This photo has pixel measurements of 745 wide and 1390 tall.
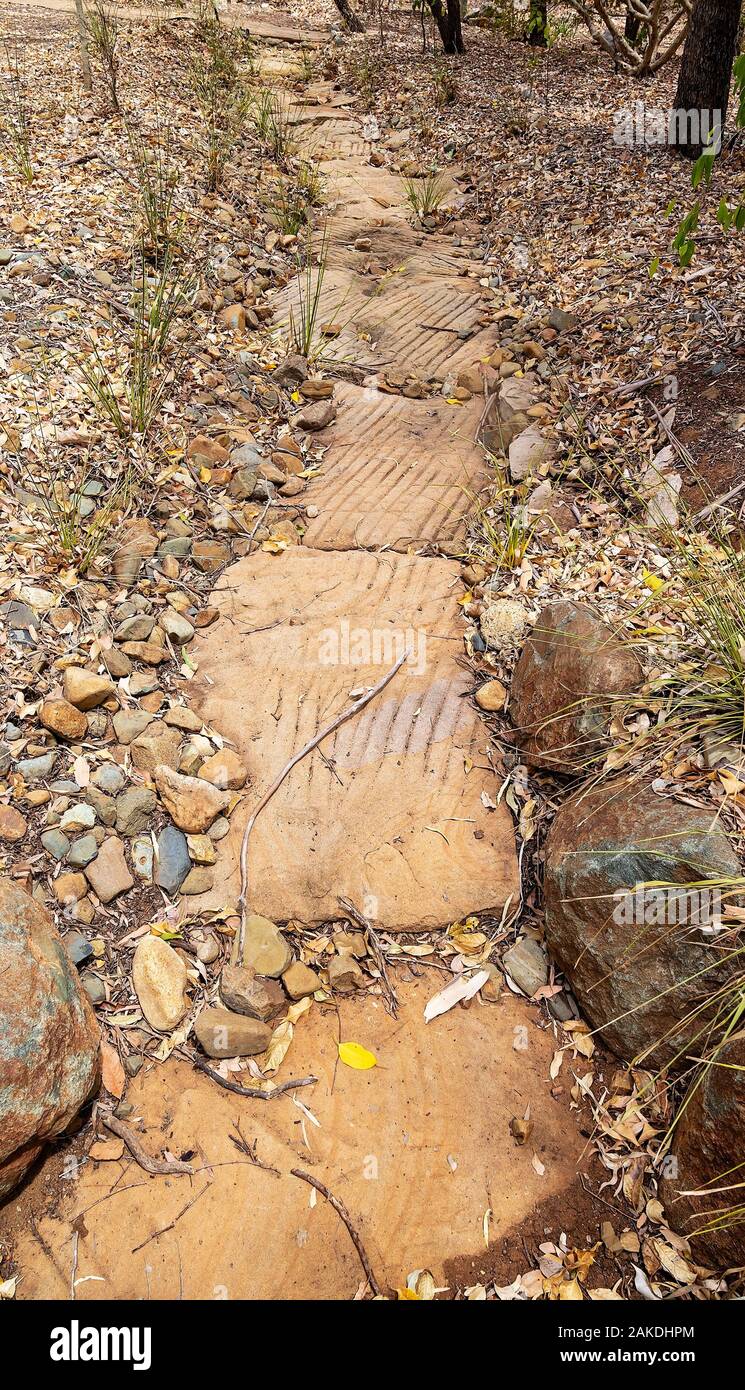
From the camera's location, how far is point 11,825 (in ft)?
8.23

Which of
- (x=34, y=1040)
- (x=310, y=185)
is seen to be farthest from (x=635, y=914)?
(x=310, y=185)

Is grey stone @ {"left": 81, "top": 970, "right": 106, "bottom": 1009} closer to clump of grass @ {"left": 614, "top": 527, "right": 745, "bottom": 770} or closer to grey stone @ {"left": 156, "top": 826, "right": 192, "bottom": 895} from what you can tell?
grey stone @ {"left": 156, "top": 826, "right": 192, "bottom": 895}

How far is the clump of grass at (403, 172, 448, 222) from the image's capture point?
620 cm

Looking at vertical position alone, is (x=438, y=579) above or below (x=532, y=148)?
below

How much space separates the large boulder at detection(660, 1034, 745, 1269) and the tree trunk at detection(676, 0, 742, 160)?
5.49 metres

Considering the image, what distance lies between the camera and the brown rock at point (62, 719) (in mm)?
2705

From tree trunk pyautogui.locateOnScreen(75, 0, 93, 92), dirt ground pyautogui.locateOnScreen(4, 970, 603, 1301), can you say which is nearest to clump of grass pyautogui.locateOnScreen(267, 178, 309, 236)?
tree trunk pyautogui.locateOnScreen(75, 0, 93, 92)

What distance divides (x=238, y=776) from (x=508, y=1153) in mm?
1424

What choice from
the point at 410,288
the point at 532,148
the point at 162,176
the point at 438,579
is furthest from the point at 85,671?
the point at 532,148

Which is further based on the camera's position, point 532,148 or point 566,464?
point 532,148

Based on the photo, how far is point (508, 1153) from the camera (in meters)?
2.12
